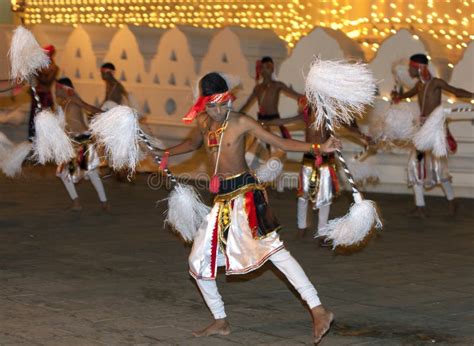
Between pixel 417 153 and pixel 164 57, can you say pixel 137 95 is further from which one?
pixel 417 153

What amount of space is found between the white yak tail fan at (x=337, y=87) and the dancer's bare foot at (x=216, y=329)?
1.36 metres

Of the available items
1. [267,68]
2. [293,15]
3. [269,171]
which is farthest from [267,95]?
[293,15]

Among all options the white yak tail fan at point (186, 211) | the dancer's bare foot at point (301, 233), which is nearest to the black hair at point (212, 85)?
the white yak tail fan at point (186, 211)

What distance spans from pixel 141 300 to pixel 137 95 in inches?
378

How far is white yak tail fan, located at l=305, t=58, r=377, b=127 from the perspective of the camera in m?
6.61

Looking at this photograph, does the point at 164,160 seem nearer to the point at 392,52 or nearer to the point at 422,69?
the point at 422,69

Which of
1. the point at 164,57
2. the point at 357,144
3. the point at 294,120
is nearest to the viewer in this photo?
the point at 294,120

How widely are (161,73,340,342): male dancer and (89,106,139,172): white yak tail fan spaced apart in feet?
1.71

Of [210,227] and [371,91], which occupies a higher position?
[371,91]

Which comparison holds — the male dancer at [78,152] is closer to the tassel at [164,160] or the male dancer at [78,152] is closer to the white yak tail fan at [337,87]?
the tassel at [164,160]

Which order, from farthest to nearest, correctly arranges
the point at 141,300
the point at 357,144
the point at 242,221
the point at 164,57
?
1. the point at 164,57
2. the point at 357,144
3. the point at 141,300
4. the point at 242,221

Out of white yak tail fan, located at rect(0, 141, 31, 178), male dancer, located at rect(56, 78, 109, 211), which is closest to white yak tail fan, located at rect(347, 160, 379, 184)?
male dancer, located at rect(56, 78, 109, 211)

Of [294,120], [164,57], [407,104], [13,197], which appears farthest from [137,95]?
[294,120]

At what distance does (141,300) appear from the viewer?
298 inches
